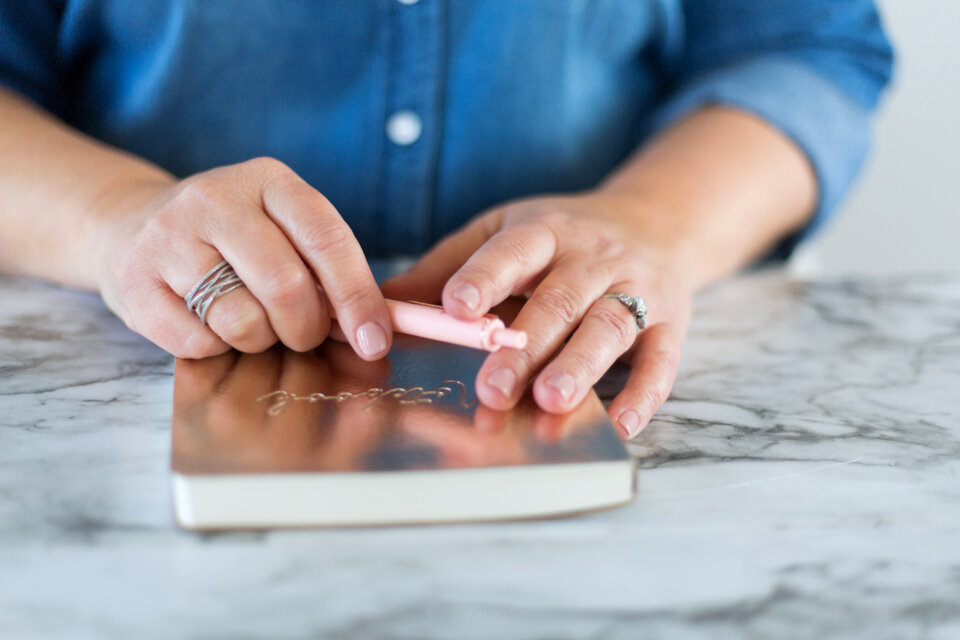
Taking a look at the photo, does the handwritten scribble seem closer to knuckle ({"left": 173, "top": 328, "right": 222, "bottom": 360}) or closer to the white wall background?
knuckle ({"left": 173, "top": 328, "right": 222, "bottom": 360})

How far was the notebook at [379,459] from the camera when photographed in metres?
0.32

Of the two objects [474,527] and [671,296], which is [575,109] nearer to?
[671,296]

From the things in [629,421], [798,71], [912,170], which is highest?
[798,71]

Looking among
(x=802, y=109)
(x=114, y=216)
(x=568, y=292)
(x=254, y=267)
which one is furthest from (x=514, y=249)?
(x=802, y=109)

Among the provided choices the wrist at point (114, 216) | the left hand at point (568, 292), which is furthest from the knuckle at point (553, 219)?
the wrist at point (114, 216)

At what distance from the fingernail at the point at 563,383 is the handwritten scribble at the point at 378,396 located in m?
0.04

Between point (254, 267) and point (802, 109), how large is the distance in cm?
53

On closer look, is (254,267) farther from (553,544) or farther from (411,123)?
(411,123)

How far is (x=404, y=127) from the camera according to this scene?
718 millimetres

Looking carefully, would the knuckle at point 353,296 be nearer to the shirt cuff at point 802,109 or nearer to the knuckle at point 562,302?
the knuckle at point 562,302

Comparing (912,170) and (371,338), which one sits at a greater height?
(371,338)

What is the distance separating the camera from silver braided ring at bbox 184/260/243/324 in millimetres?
442

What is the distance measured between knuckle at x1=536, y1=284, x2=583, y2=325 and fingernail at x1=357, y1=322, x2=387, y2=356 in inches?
3.5

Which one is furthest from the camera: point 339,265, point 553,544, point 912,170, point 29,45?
point 912,170
